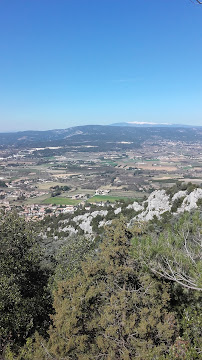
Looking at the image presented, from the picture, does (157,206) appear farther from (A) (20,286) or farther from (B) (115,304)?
(B) (115,304)

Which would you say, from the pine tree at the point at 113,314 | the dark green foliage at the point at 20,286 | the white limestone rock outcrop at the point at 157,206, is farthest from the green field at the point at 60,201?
the pine tree at the point at 113,314

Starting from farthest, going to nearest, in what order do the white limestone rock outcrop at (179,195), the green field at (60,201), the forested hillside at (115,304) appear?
1. the green field at (60,201)
2. the white limestone rock outcrop at (179,195)
3. the forested hillside at (115,304)

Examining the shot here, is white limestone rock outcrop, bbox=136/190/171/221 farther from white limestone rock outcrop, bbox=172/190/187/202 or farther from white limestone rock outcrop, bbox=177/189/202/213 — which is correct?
white limestone rock outcrop, bbox=177/189/202/213

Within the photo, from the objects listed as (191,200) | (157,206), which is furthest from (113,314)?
(157,206)

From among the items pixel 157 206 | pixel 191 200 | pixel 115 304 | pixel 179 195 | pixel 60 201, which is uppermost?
pixel 115 304

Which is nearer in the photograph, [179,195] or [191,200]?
[191,200]

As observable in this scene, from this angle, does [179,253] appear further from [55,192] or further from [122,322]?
[55,192]

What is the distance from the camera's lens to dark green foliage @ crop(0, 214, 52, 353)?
33.1 feet

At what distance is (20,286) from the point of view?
1134cm

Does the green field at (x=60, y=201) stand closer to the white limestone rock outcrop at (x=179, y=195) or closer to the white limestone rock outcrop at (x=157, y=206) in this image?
the white limestone rock outcrop at (x=157, y=206)

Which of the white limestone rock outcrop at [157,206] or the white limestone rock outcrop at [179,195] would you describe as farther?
the white limestone rock outcrop at [179,195]

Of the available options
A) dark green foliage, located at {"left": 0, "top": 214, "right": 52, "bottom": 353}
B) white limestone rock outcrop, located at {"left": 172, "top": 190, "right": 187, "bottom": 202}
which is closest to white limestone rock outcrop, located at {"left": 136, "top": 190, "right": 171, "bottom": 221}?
white limestone rock outcrop, located at {"left": 172, "top": 190, "right": 187, "bottom": 202}

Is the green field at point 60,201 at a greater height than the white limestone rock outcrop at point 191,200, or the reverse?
the white limestone rock outcrop at point 191,200

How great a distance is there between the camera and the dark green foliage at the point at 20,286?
10078mm
